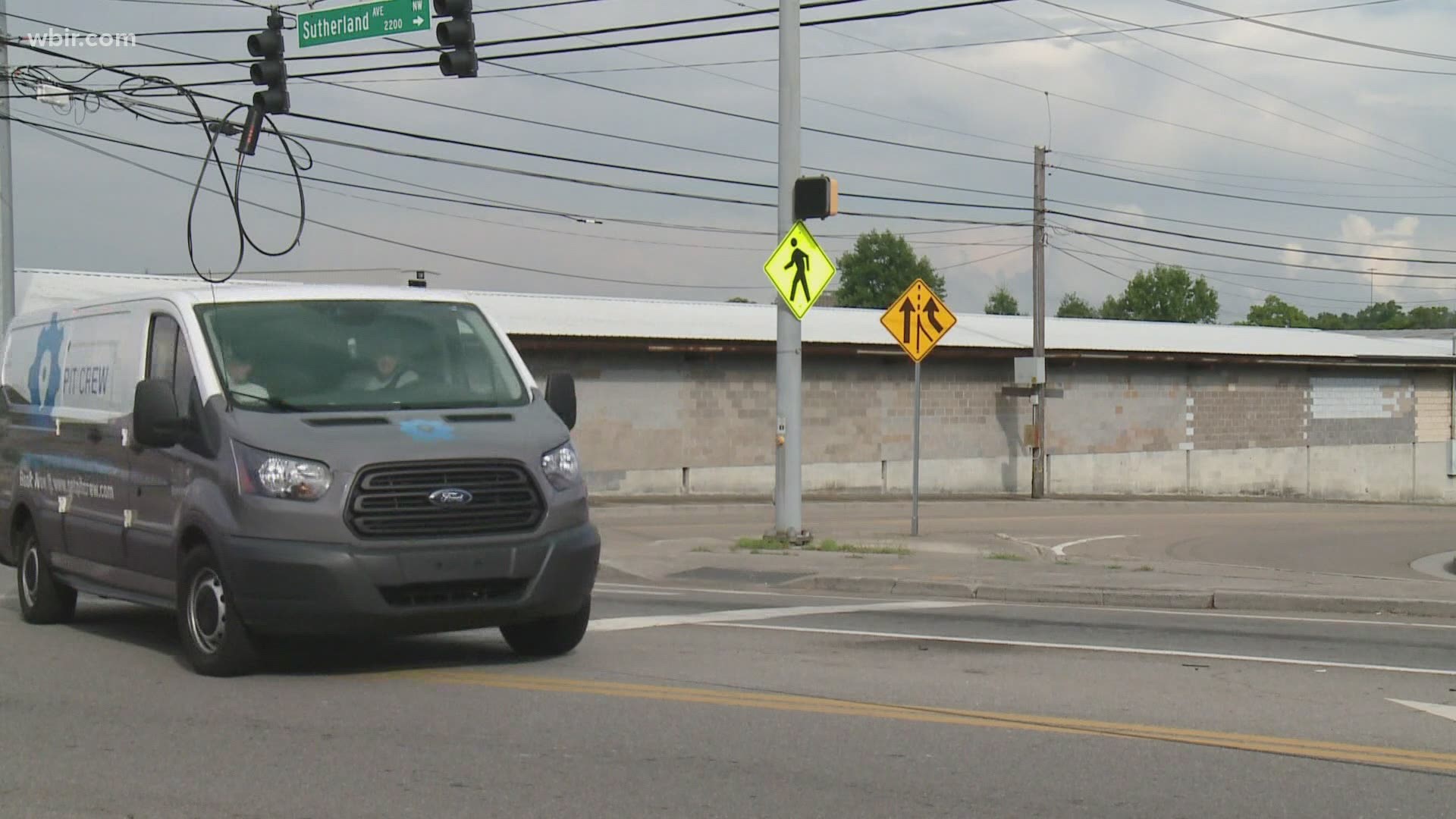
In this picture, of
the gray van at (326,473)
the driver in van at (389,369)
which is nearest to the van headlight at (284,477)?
the gray van at (326,473)

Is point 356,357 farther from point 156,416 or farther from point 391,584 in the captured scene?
point 391,584

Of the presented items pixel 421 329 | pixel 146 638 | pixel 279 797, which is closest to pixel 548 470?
pixel 421 329

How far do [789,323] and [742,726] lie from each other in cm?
1195

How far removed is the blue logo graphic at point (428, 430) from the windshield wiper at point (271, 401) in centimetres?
62

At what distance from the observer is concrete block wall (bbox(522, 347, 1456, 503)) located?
3584 cm

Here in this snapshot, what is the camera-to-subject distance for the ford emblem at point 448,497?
27.1ft

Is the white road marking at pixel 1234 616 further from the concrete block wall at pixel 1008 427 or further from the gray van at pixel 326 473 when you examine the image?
the concrete block wall at pixel 1008 427

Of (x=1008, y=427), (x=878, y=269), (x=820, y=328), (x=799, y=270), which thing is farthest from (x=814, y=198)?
(x=878, y=269)

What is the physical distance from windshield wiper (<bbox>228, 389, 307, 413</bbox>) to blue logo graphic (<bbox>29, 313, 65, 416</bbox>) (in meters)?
2.92

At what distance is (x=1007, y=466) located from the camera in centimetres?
4434

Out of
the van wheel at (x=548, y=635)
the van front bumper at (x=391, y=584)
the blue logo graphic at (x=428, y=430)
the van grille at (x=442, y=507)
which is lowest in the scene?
the van wheel at (x=548, y=635)

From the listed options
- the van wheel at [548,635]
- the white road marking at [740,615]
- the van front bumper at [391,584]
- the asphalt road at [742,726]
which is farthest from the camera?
the white road marking at [740,615]

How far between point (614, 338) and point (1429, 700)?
87.8 ft

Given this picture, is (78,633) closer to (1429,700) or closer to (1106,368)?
(1429,700)
